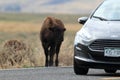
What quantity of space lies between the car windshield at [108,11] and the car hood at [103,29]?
39 centimetres

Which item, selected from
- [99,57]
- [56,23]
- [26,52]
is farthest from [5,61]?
[99,57]

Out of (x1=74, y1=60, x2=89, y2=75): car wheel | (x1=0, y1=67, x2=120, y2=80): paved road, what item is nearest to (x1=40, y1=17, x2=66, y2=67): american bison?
(x1=0, y1=67, x2=120, y2=80): paved road

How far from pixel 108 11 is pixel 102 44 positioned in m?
1.79

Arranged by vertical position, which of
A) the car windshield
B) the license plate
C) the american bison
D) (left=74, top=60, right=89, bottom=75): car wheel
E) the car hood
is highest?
the car windshield

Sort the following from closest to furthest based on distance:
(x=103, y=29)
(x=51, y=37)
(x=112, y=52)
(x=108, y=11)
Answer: (x=112, y=52), (x=103, y=29), (x=108, y=11), (x=51, y=37)

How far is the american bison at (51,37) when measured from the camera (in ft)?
76.5

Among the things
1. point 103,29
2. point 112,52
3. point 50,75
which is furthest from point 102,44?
point 50,75

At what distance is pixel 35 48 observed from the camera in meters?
23.6

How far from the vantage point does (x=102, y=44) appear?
15438 millimetres

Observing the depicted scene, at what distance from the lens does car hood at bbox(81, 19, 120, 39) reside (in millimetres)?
15508

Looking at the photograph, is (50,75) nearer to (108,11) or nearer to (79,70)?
(79,70)

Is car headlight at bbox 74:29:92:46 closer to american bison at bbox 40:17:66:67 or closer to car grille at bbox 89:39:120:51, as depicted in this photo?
car grille at bbox 89:39:120:51

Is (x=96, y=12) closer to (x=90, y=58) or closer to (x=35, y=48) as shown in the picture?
(x=90, y=58)

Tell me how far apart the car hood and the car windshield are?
0.39 metres
